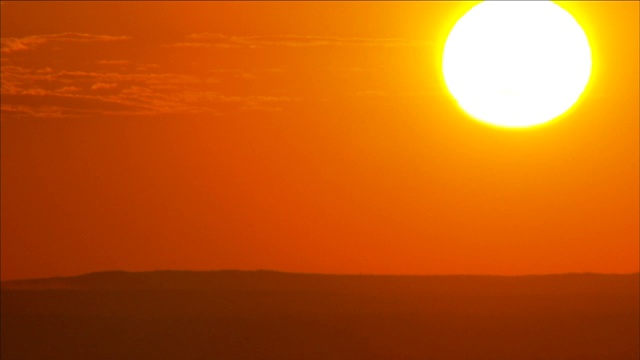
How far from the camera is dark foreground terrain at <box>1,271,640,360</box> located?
27734 millimetres

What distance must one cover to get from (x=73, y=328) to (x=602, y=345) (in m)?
12.2

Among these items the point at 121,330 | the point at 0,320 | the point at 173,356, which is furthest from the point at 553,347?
the point at 0,320

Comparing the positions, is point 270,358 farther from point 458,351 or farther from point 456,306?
point 456,306

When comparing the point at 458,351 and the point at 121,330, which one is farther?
the point at 121,330

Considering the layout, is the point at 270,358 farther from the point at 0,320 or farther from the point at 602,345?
the point at 0,320

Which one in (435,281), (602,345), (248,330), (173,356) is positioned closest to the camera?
(173,356)

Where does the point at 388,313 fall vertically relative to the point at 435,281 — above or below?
below

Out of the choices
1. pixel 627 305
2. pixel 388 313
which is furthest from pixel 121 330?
pixel 627 305

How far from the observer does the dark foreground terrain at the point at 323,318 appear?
27734mm

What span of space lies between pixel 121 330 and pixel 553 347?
9917mm

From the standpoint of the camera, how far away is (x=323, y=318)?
33031 millimetres

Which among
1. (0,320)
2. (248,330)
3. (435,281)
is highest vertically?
(435,281)

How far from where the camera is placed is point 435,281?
38250mm

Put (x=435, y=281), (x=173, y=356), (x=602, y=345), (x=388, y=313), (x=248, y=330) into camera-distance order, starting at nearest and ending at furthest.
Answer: (x=173, y=356), (x=602, y=345), (x=248, y=330), (x=388, y=313), (x=435, y=281)
